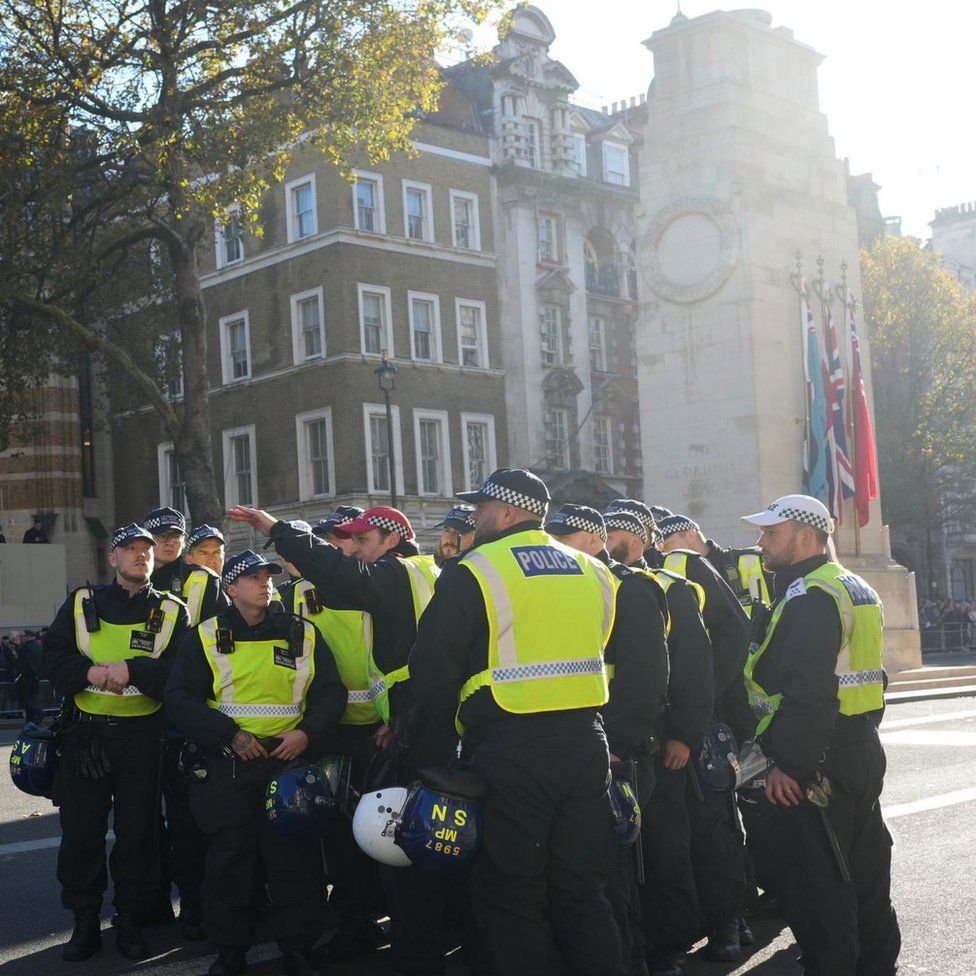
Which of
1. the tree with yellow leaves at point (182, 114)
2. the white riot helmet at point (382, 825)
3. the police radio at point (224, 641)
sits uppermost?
the tree with yellow leaves at point (182, 114)

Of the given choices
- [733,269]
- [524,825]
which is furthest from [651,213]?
[524,825]

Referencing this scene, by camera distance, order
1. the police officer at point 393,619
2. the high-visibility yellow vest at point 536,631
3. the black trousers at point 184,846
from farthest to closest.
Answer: the black trousers at point 184,846 → the police officer at point 393,619 → the high-visibility yellow vest at point 536,631

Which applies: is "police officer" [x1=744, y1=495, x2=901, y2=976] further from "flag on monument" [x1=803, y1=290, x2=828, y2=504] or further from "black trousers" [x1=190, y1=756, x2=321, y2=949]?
"flag on monument" [x1=803, y1=290, x2=828, y2=504]

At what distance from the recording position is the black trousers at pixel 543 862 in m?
5.23

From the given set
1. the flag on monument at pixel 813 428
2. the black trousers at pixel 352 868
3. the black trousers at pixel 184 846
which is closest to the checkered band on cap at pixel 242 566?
the black trousers at pixel 352 868

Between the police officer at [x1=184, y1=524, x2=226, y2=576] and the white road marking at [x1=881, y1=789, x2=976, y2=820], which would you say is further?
the white road marking at [x1=881, y1=789, x2=976, y2=820]

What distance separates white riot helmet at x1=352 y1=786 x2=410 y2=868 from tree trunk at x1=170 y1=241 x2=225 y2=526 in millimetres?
17651

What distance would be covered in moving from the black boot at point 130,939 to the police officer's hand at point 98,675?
3.71 ft

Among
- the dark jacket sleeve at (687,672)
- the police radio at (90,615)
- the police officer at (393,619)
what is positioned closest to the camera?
the police officer at (393,619)

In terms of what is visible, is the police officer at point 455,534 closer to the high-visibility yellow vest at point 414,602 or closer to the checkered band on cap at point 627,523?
the checkered band on cap at point 627,523

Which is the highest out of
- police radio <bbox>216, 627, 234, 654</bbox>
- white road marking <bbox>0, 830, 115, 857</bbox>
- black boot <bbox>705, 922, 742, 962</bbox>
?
police radio <bbox>216, 627, 234, 654</bbox>

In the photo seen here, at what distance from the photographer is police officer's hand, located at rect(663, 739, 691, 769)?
6906 mm

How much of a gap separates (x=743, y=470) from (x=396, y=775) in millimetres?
17646

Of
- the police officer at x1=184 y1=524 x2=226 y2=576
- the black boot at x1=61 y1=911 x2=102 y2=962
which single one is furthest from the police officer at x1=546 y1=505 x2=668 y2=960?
the police officer at x1=184 y1=524 x2=226 y2=576
